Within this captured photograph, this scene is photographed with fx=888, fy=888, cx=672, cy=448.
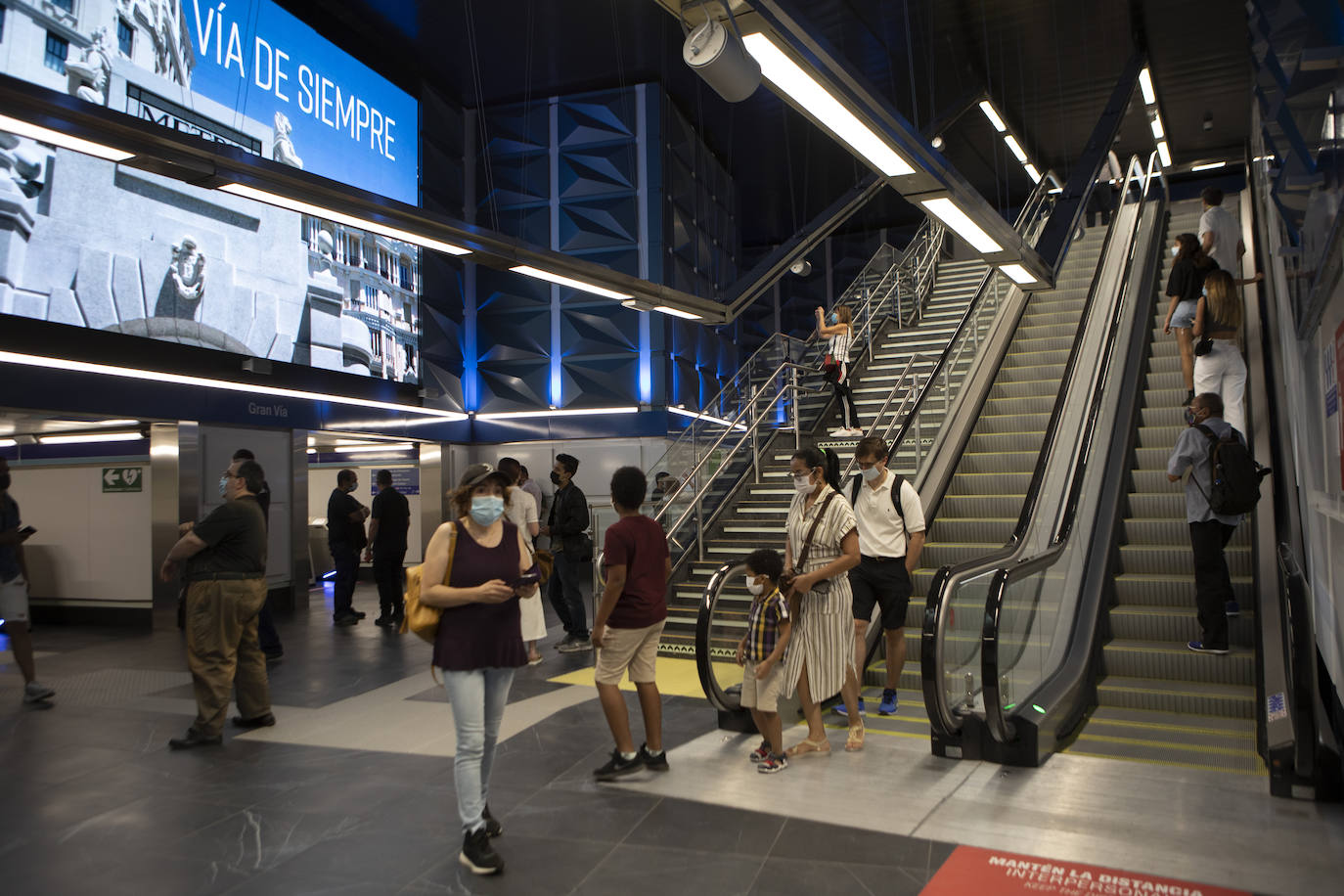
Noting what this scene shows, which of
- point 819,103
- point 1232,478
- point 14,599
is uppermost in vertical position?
point 819,103

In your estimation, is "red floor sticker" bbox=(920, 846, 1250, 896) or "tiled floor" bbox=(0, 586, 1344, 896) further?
"tiled floor" bbox=(0, 586, 1344, 896)

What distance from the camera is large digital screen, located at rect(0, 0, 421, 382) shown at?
27.7ft

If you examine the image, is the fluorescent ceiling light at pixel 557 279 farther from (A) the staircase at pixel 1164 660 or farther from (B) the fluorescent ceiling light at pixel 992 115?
(B) the fluorescent ceiling light at pixel 992 115

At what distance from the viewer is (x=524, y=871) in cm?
328

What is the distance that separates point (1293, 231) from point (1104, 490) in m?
2.82

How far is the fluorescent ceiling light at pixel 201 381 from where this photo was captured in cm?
827

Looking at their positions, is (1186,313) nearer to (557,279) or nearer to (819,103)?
(819,103)

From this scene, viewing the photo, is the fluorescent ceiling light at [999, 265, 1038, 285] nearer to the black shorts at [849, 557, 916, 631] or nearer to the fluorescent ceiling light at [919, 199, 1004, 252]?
the fluorescent ceiling light at [919, 199, 1004, 252]

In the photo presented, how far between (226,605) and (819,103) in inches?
173

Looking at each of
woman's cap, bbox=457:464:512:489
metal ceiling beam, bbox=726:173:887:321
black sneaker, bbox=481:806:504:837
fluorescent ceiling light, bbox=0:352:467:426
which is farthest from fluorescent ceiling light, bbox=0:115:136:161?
metal ceiling beam, bbox=726:173:887:321

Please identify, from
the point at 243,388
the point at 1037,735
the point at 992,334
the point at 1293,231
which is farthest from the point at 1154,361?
the point at 243,388

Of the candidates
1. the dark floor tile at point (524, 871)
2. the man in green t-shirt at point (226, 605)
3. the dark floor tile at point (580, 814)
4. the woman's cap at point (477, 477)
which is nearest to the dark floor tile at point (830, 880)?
the dark floor tile at point (524, 871)

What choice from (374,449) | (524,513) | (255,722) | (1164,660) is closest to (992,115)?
(374,449)

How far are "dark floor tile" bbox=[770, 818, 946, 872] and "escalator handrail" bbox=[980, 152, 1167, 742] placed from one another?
111cm
